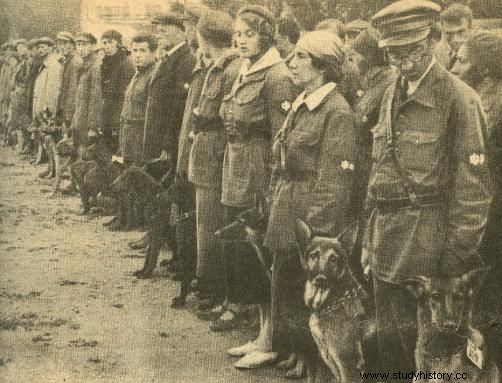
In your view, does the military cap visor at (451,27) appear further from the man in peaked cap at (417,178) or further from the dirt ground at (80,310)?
the dirt ground at (80,310)

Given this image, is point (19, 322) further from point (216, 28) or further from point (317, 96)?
point (317, 96)

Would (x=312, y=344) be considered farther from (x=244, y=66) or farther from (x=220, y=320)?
(x=244, y=66)

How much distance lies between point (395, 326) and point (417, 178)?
0.67 meters

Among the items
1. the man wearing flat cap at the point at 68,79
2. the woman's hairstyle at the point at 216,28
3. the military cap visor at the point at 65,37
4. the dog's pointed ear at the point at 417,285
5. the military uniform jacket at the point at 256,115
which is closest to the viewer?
the dog's pointed ear at the point at 417,285

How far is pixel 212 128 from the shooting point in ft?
13.5

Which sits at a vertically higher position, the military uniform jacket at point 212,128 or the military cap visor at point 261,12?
the military cap visor at point 261,12

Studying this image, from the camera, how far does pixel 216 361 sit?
155 inches

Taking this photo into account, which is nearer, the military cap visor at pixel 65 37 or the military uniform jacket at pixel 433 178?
the military uniform jacket at pixel 433 178

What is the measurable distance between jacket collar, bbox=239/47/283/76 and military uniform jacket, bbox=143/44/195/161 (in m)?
0.43

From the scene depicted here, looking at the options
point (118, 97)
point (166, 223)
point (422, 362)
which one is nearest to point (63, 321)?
point (166, 223)

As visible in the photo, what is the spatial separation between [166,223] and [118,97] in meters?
0.75

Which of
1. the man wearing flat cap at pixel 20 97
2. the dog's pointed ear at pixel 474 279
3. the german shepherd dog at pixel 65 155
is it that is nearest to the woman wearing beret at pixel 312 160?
the dog's pointed ear at pixel 474 279

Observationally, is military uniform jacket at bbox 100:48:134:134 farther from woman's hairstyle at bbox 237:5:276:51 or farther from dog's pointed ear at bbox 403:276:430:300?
dog's pointed ear at bbox 403:276:430:300

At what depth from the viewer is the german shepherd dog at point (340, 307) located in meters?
3.60
